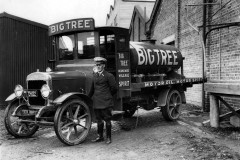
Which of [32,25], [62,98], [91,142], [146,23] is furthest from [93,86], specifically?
[146,23]

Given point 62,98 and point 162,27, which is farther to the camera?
point 162,27

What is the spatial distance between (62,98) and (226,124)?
14.9 feet

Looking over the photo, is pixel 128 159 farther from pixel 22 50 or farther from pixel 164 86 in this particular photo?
pixel 22 50

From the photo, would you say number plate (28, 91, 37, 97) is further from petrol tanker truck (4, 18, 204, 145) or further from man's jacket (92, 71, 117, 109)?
man's jacket (92, 71, 117, 109)

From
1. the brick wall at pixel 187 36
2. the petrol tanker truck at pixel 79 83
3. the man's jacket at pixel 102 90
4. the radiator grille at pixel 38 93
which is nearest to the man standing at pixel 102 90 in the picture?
the man's jacket at pixel 102 90

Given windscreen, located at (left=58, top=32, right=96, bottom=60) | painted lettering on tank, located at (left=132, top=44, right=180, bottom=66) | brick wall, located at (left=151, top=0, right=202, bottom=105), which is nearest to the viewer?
windscreen, located at (left=58, top=32, right=96, bottom=60)

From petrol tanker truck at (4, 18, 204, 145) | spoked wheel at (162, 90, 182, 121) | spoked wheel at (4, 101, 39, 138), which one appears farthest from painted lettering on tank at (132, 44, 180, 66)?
spoked wheel at (4, 101, 39, 138)

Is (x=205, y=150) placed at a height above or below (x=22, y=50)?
below

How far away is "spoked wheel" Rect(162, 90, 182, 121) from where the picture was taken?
26.1 feet

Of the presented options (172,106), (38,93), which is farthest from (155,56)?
(38,93)

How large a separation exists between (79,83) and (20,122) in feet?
4.83

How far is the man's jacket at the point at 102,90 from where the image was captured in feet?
18.8

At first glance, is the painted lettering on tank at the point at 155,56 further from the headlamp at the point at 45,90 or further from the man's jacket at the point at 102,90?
the headlamp at the point at 45,90

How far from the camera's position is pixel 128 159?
477 cm
